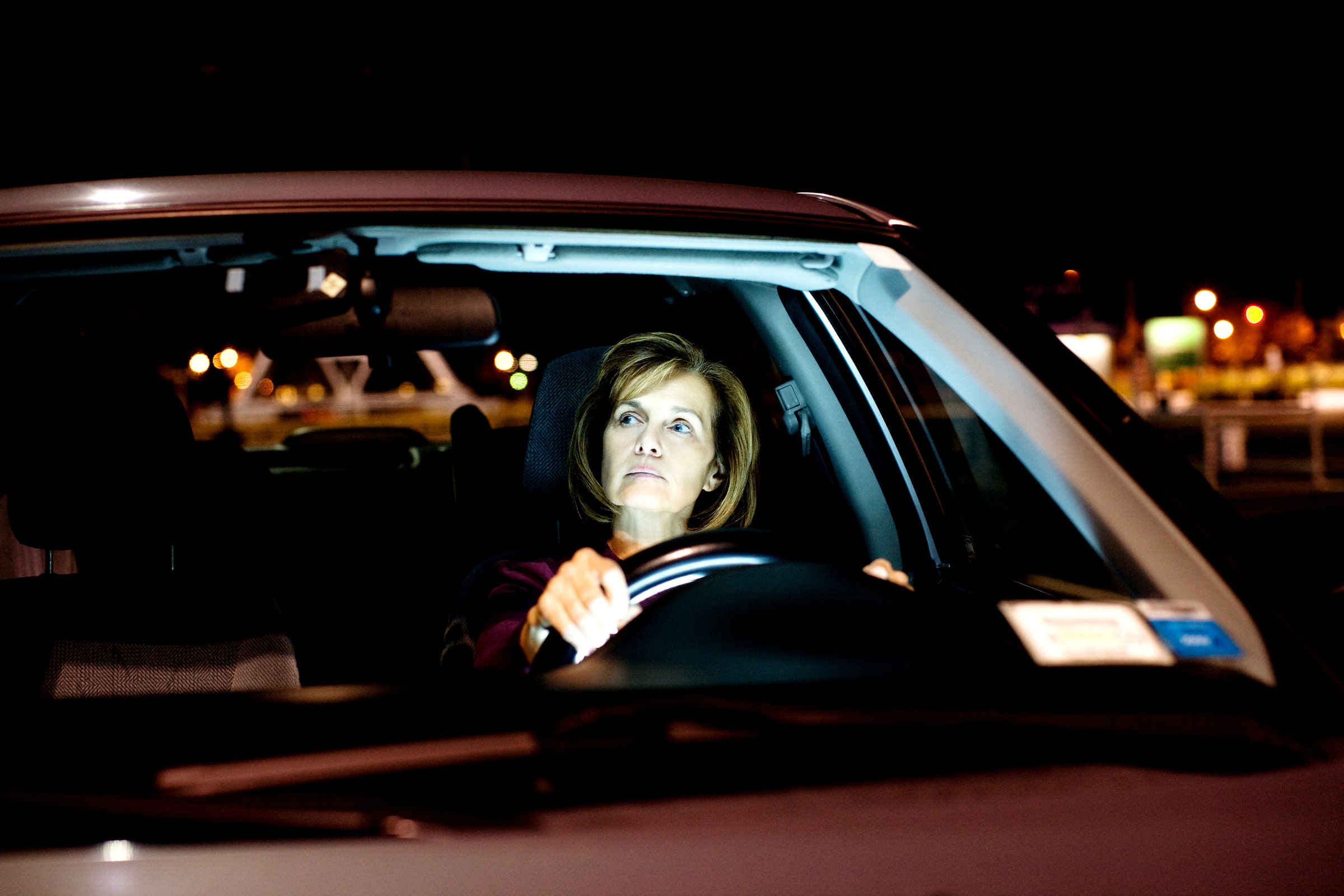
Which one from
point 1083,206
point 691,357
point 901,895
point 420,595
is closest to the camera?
point 901,895

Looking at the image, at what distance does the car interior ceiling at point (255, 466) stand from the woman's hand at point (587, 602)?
0.26m

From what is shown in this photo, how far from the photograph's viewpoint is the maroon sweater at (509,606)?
1.68 metres

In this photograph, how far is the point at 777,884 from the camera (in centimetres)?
87

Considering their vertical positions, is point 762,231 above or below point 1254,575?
above

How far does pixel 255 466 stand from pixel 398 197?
300 cm

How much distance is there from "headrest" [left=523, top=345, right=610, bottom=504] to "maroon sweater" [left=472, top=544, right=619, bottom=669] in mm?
223

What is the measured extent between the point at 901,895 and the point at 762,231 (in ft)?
2.80

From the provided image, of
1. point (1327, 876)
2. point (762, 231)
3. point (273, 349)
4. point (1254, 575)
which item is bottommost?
Answer: point (1327, 876)

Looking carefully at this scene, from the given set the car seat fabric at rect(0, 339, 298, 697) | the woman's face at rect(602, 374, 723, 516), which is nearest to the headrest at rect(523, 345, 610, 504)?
the woman's face at rect(602, 374, 723, 516)


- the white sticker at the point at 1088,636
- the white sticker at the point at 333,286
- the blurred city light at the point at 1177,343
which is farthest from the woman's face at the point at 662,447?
→ the blurred city light at the point at 1177,343

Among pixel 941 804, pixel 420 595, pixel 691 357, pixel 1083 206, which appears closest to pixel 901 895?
pixel 941 804

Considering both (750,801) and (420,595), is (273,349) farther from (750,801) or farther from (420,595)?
(420,595)

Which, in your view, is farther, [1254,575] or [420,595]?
[420,595]

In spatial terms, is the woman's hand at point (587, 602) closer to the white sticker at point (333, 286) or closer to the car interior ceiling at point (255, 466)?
the car interior ceiling at point (255, 466)
